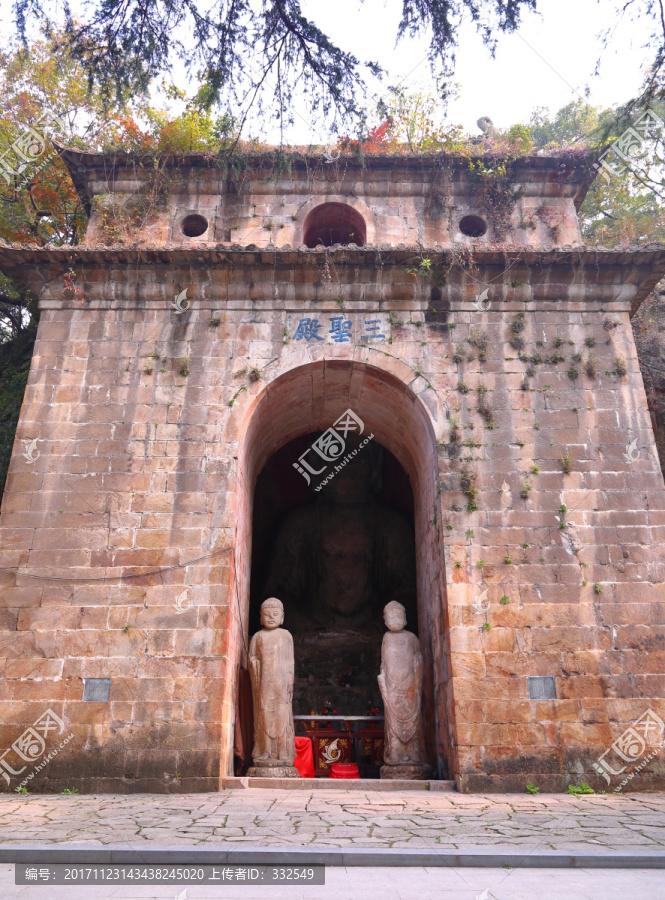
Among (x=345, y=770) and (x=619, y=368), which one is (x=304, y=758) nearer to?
(x=345, y=770)

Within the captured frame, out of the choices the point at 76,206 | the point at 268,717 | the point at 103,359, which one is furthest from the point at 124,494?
the point at 76,206

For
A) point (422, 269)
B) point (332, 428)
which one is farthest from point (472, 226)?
point (332, 428)

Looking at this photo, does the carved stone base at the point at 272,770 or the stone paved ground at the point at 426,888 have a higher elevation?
the carved stone base at the point at 272,770

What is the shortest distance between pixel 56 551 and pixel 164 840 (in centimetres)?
499

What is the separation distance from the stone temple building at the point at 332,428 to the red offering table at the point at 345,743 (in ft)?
4.16

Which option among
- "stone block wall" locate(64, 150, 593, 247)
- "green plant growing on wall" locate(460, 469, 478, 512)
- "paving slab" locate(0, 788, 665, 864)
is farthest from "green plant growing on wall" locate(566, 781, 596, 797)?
"stone block wall" locate(64, 150, 593, 247)

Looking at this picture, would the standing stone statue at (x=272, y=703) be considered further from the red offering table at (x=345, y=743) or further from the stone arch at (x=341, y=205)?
the stone arch at (x=341, y=205)

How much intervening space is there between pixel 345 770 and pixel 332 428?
5.85m

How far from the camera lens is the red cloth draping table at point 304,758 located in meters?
10.5

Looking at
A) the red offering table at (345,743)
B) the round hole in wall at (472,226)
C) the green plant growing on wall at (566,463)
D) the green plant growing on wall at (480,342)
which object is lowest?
the red offering table at (345,743)

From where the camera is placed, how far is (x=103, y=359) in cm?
1042

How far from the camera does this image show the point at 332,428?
1298 centimetres

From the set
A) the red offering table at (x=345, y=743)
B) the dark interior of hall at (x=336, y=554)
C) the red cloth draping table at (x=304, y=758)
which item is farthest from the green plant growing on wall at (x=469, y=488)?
the dark interior of hall at (x=336, y=554)

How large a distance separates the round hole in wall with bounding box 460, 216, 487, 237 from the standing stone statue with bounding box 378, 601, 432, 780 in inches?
254
